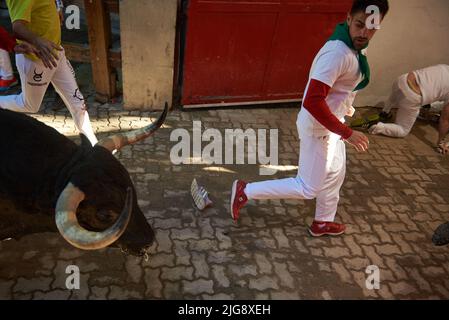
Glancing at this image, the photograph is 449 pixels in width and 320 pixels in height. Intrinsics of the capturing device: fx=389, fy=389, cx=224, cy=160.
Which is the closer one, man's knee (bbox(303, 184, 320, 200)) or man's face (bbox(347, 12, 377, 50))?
man's face (bbox(347, 12, 377, 50))

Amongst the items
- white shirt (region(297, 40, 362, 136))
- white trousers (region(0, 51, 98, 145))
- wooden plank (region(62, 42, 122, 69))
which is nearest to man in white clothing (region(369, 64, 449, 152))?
white shirt (region(297, 40, 362, 136))

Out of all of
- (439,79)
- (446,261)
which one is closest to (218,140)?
(446,261)

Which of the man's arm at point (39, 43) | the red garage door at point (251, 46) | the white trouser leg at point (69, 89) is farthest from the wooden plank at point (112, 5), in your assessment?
the man's arm at point (39, 43)

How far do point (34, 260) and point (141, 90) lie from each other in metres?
3.19

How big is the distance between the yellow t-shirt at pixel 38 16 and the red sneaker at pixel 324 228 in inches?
132

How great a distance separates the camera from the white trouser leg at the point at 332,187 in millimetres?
3783

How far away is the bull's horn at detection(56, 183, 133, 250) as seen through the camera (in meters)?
2.28

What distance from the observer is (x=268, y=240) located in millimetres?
4211

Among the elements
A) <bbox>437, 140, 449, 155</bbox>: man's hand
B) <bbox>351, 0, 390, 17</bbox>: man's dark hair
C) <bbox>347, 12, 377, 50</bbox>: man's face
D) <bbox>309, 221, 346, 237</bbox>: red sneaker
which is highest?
<bbox>351, 0, 390, 17</bbox>: man's dark hair

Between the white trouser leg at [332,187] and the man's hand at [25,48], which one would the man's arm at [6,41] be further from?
the white trouser leg at [332,187]

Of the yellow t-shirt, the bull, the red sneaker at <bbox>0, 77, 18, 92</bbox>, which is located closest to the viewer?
the bull

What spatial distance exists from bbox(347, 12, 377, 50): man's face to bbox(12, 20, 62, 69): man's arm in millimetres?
2672

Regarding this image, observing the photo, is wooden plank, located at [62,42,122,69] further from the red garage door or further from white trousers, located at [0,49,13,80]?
the red garage door

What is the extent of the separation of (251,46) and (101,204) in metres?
4.23
